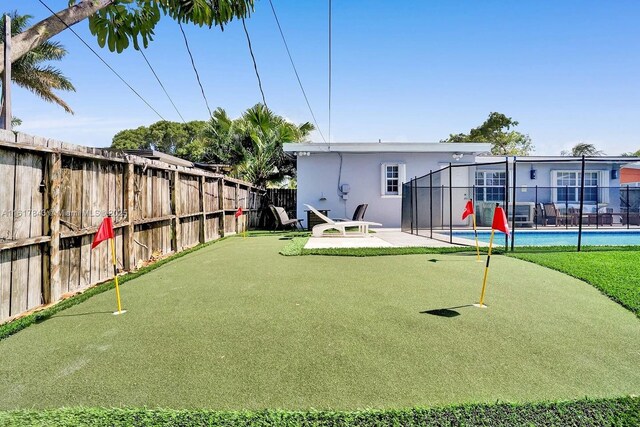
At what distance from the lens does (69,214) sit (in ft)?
13.6

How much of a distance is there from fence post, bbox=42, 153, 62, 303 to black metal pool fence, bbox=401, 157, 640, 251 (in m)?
9.26

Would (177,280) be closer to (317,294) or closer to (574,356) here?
(317,294)

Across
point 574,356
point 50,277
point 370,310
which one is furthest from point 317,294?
point 50,277

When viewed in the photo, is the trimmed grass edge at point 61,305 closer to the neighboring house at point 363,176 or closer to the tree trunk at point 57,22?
the tree trunk at point 57,22

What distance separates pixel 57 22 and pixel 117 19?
24.9 inches

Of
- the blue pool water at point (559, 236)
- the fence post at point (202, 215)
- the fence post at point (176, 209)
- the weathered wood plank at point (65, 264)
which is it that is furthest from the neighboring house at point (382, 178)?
the weathered wood plank at point (65, 264)

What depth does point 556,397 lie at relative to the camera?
6.39 ft

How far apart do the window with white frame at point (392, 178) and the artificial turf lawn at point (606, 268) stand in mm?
7605

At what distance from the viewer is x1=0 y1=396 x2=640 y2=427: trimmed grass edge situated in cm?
170

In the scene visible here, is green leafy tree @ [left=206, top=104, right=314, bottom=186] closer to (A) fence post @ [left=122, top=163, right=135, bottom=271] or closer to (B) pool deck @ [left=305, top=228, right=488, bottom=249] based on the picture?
(B) pool deck @ [left=305, top=228, right=488, bottom=249]

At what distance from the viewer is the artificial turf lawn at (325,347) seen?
2012mm

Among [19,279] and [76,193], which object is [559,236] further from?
[19,279]

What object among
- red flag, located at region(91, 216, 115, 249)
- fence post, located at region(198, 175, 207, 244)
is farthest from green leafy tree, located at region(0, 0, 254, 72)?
fence post, located at region(198, 175, 207, 244)

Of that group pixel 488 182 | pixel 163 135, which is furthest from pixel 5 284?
pixel 163 135
